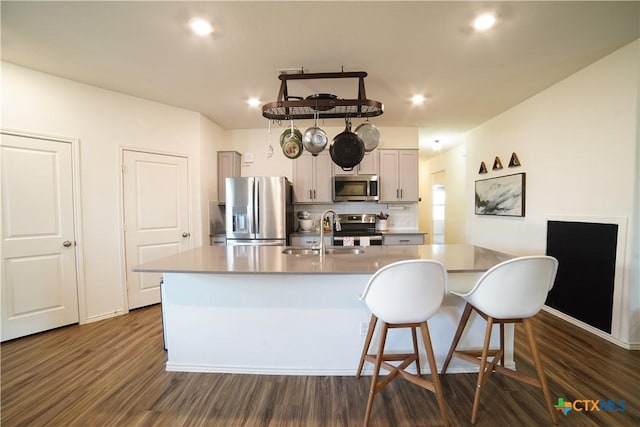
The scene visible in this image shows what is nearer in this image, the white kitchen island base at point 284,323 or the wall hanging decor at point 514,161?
the white kitchen island base at point 284,323

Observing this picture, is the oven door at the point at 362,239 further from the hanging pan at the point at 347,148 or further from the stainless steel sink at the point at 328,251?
the hanging pan at the point at 347,148

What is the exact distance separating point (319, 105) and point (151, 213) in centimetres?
266

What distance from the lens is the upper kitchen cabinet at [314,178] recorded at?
4.34 metres

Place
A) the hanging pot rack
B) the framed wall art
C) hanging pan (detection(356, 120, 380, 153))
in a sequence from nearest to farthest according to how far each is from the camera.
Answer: the hanging pot rack
hanging pan (detection(356, 120, 380, 153))
the framed wall art

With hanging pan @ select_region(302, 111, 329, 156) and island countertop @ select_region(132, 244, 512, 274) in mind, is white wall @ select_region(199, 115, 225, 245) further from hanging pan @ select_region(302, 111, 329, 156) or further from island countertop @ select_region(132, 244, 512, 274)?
hanging pan @ select_region(302, 111, 329, 156)

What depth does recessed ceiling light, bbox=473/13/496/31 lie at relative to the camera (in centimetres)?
191

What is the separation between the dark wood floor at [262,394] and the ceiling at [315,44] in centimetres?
→ 261

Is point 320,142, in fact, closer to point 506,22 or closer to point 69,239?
point 506,22

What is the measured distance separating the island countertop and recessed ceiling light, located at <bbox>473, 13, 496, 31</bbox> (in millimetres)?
1747

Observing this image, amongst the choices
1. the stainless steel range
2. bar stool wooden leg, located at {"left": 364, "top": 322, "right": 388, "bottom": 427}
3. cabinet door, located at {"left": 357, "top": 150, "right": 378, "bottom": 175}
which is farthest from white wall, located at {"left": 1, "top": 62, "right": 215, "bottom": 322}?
bar stool wooden leg, located at {"left": 364, "top": 322, "right": 388, "bottom": 427}

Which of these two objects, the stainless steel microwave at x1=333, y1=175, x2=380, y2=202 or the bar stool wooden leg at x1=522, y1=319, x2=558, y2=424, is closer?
the bar stool wooden leg at x1=522, y1=319, x2=558, y2=424

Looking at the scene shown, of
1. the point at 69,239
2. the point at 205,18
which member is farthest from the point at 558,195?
the point at 69,239

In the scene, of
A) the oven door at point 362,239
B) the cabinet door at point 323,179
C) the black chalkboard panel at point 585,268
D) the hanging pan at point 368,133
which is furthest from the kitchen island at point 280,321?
the cabinet door at point 323,179

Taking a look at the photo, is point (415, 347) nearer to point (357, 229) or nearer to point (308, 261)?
point (308, 261)
